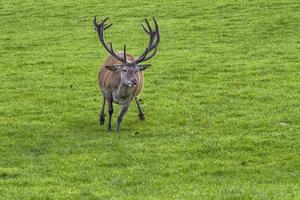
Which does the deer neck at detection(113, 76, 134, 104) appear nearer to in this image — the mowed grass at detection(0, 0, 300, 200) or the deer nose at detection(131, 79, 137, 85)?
the deer nose at detection(131, 79, 137, 85)

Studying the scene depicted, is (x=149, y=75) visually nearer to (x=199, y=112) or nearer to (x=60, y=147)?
(x=199, y=112)

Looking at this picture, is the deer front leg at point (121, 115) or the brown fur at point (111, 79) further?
the brown fur at point (111, 79)

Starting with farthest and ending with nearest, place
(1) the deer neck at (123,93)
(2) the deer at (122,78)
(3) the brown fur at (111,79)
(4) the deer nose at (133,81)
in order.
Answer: (3) the brown fur at (111,79) < (1) the deer neck at (123,93) < (2) the deer at (122,78) < (4) the deer nose at (133,81)

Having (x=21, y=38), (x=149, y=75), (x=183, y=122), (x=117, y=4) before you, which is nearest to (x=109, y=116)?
(x=183, y=122)

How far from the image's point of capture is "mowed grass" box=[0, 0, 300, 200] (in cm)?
1115

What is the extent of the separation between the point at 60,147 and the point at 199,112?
369cm

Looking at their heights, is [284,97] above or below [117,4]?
below

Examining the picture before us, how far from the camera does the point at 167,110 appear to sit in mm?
16172

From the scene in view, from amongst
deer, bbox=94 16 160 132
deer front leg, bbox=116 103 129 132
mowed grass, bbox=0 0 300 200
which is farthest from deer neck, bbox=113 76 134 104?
mowed grass, bbox=0 0 300 200

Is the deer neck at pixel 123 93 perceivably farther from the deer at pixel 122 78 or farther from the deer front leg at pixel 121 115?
the deer front leg at pixel 121 115

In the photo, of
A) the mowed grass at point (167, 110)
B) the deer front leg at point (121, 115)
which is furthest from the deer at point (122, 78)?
the mowed grass at point (167, 110)

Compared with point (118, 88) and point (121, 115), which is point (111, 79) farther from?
point (121, 115)

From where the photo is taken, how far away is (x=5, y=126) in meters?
15.0

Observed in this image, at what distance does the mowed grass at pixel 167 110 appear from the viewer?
36.6ft
